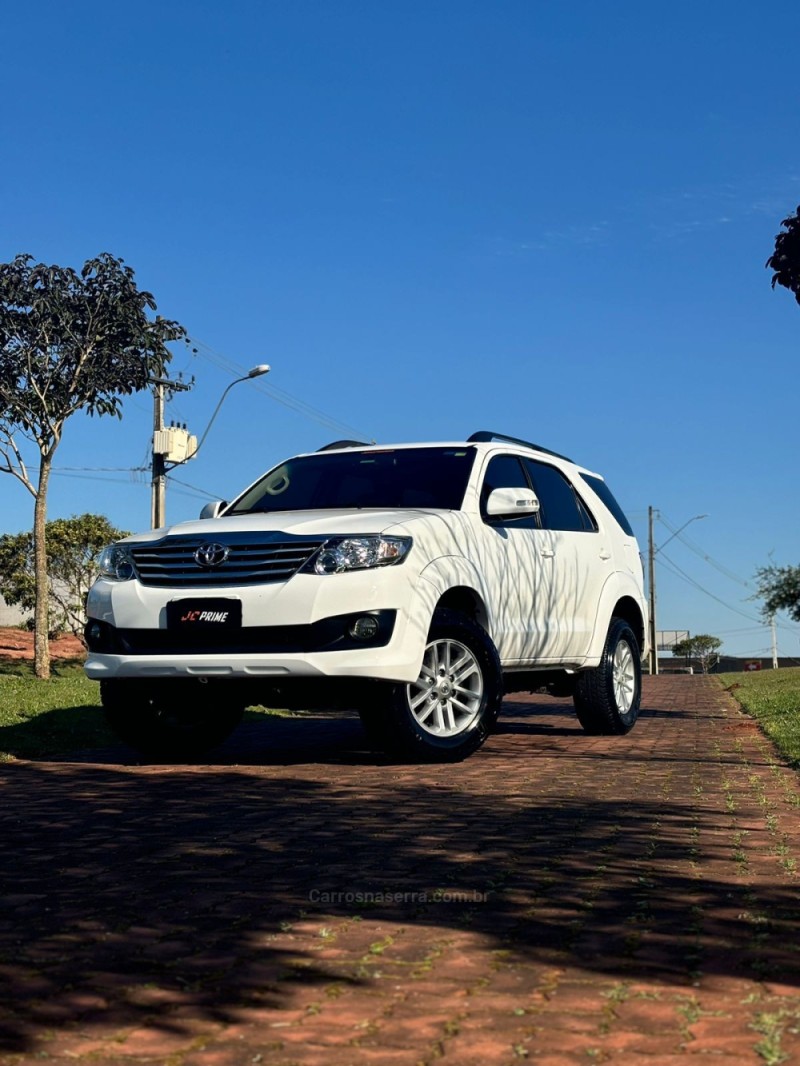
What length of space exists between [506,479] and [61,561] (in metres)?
31.7

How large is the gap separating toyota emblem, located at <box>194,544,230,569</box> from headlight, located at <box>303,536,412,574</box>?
0.56 meters

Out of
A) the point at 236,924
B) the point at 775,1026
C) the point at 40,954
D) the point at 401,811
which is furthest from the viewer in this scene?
the point at 401,811

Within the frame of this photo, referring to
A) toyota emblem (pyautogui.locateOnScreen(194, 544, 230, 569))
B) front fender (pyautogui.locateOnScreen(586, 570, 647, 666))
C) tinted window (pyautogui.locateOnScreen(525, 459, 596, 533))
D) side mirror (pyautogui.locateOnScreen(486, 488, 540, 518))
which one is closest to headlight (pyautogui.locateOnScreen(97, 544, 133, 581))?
toyota emblem (pyautogui.locateOnScreen(194, 544, 230, 569))

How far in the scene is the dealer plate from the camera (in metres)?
7.85

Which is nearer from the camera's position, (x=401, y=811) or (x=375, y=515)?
(x=401, y=811)

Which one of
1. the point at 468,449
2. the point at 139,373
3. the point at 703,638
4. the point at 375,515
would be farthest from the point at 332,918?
the point at 703,638

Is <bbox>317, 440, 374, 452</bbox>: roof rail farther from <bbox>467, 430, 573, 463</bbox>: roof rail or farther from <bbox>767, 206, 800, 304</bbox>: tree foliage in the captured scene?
<bbox>767, 206, 800, 304</bbox>: tree foliage

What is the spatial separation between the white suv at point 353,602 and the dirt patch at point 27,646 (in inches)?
1071

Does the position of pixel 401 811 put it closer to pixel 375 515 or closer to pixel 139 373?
pixel 375 515

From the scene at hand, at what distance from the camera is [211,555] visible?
800 cm

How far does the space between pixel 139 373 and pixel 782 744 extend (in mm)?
19636

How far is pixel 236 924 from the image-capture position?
400 centimetres

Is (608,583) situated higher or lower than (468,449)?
lower

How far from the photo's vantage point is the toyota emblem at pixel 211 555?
26.2 ft
